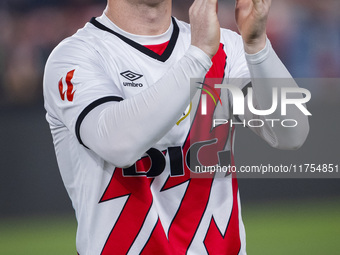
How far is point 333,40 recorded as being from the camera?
657 centimetres

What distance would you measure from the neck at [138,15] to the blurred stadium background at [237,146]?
2.47 meters

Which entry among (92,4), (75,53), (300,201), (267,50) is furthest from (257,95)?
(92,4)

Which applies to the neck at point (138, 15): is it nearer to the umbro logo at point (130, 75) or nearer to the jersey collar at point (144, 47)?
the jersey collar at point (144, 47)

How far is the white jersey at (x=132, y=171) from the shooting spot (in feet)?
5.41

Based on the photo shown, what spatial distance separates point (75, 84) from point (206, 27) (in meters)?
0.38

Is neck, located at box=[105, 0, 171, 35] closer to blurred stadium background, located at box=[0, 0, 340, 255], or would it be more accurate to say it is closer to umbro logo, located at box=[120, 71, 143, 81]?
umbro logo, located at box=[120, 71, 143, 81]

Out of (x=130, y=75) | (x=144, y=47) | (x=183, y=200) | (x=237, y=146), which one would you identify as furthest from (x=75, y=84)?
(x=237, y=146)

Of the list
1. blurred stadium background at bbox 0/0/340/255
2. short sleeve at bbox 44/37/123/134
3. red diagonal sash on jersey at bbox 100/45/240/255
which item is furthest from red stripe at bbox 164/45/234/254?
blurred stadium background at bbox 0/0/340/255

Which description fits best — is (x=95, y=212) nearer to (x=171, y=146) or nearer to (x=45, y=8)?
(x=171, y=146)

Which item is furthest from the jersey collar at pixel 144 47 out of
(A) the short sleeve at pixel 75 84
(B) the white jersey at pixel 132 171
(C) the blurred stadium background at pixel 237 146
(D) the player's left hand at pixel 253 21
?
(C) the blurred stadium background at pixel 237 146

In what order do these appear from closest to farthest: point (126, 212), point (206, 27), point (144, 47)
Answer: point (206, 27), point (126, 212), point (144, 47)

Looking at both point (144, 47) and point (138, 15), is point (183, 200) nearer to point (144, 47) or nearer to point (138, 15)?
point (144, 47)

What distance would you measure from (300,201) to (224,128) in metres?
3.13

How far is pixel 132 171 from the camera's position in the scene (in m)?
1.67
